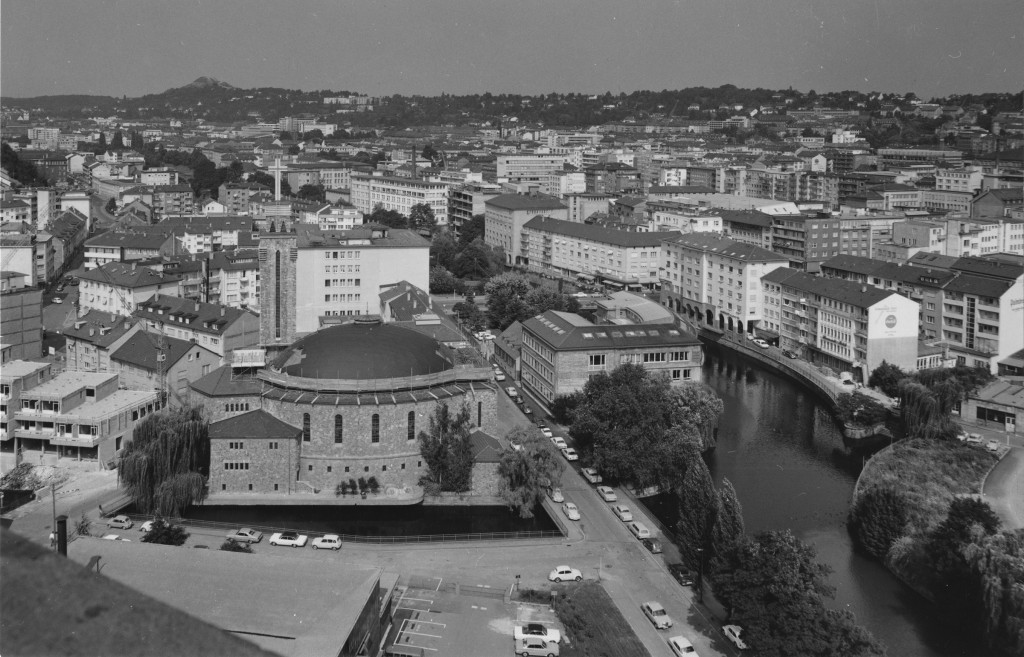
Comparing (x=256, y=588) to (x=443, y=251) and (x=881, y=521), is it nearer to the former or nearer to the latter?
(x=881, y=521)

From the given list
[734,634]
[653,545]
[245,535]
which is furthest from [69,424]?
[734,634]

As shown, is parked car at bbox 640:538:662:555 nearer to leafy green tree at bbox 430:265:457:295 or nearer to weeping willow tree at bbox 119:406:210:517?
weeping willow tree at bbox 119:406:210:517

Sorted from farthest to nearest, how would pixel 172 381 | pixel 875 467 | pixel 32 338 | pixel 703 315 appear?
pixel 703 315 → pixel 32 338 → pixel 172 381 → pixel 875 467

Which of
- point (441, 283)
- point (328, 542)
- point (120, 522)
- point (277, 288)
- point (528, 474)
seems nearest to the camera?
point (328, 542)

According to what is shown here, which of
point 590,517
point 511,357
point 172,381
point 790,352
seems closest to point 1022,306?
point 790,352

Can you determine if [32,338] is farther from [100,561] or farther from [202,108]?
[202,108]

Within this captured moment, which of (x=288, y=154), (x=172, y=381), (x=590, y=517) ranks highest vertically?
(x=288, y=154)
